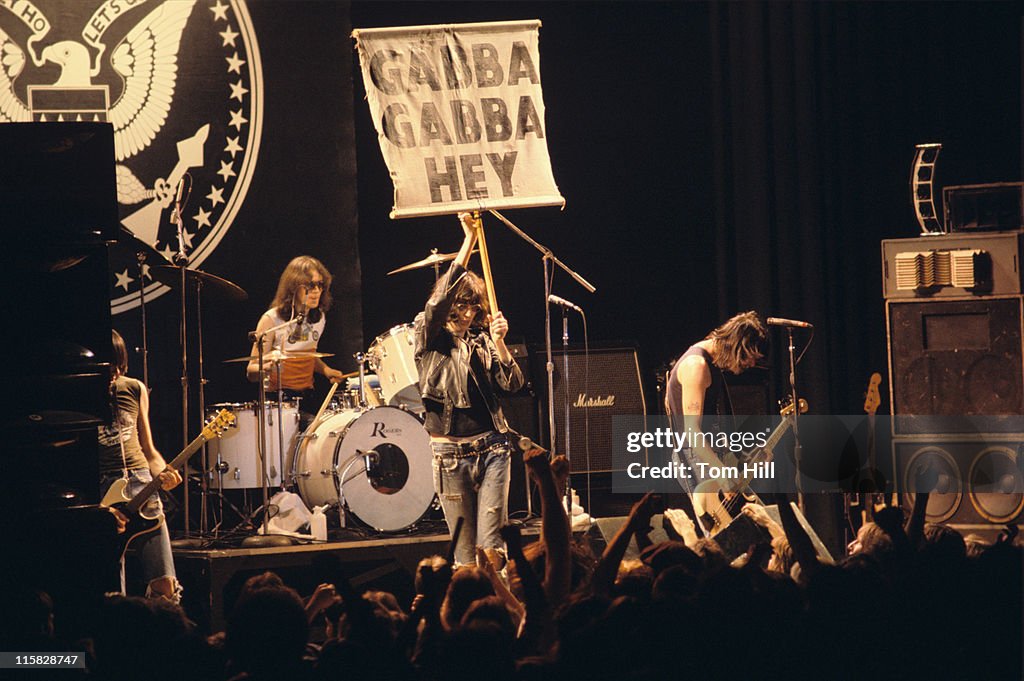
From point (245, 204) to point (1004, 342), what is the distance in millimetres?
4644

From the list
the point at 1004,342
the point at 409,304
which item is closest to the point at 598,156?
the point at 409,304

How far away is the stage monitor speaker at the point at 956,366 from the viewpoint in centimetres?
767

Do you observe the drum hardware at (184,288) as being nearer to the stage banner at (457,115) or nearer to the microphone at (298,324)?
the microphone at (298,324)

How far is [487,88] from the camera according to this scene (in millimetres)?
7750

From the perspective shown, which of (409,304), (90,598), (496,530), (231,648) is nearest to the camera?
(231,648)

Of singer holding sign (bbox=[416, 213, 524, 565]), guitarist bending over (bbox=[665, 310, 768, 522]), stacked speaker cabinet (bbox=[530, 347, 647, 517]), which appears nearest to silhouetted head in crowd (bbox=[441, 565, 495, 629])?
singer holding sign (bbox=[416, 213, 524, 565])

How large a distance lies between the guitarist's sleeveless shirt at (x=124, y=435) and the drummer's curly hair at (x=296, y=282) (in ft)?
5.98

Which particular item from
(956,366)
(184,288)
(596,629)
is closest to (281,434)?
(184,288)

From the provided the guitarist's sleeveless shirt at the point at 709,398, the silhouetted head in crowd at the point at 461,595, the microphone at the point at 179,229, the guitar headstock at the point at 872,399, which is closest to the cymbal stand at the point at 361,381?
the microphone at the point at 179,229

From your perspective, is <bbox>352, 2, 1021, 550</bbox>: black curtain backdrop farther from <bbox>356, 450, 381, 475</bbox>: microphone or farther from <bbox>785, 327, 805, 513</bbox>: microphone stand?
<bbox>356, 450, 381, 475</bbox>: microphone

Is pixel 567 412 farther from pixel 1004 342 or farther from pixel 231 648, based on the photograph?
pixel 231 648

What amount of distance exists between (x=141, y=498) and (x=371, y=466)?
1.69 metres

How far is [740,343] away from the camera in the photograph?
6.76 metres

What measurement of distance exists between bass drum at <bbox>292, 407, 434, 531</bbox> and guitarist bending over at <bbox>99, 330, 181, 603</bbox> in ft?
3.75
